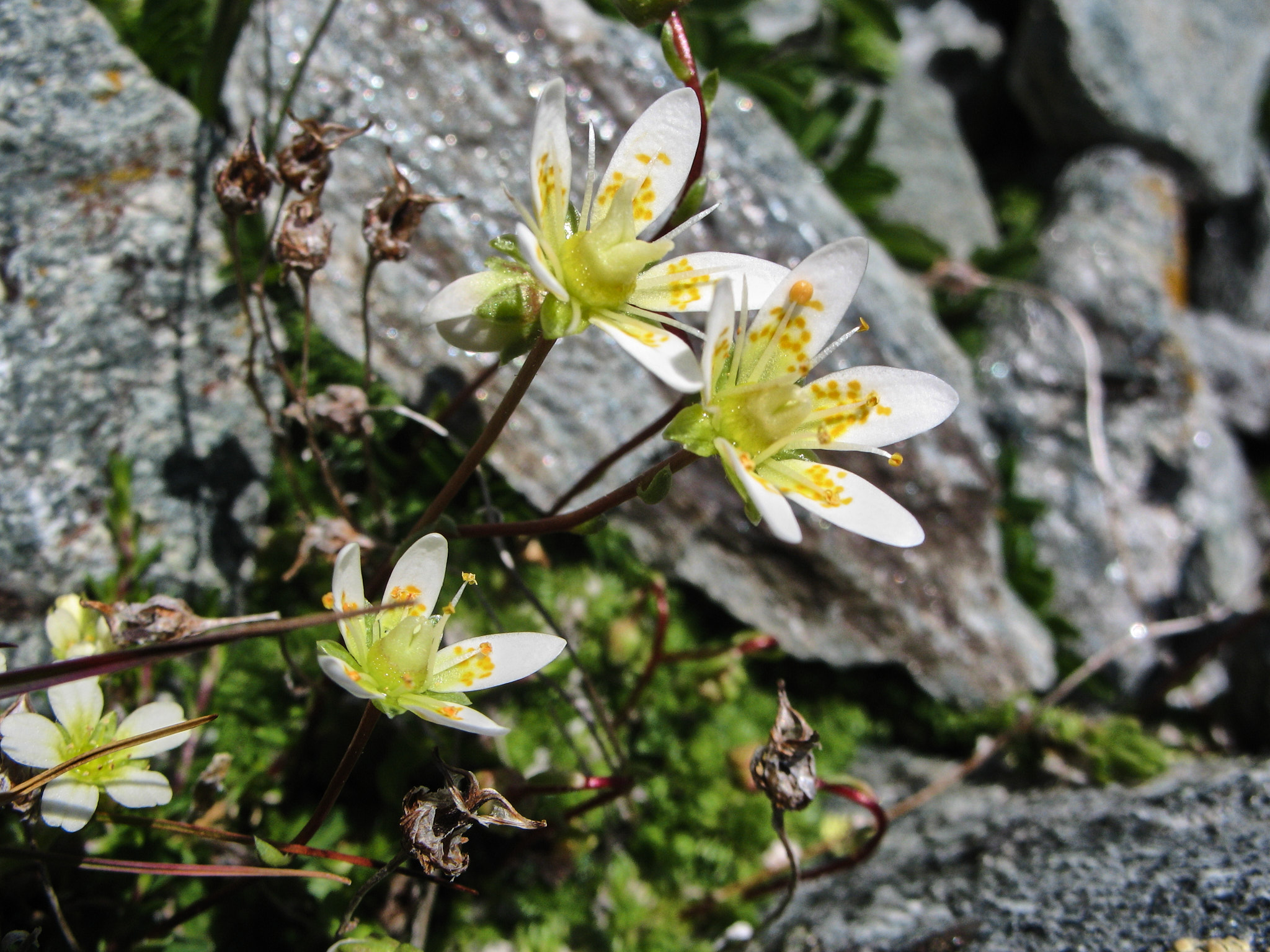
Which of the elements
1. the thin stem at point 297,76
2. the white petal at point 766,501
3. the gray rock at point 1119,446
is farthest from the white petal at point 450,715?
the gray rock at point 1119,446

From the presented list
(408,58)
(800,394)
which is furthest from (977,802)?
(408,58)

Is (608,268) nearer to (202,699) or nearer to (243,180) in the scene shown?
(243,180)

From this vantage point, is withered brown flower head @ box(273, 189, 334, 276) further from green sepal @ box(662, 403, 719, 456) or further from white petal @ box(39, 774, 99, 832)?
white petal @ box(39, 774, 99, 832)

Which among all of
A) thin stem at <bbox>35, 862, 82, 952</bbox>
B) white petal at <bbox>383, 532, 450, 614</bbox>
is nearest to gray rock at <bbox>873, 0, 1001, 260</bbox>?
white petal at <bbox>383, 532, 450, 614</bbox>

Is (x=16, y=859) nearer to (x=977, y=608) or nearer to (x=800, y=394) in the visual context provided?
(x=800, y=394)

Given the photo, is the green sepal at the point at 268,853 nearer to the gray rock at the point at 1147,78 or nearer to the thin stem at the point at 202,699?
the thin stem at the point at 202,699

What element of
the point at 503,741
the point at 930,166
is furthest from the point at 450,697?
the point at 930,166

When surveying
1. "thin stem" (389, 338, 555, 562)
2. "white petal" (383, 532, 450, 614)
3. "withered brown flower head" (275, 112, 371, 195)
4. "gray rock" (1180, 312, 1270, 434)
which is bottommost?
"gray rock" (1180, 312, 1270, 434)

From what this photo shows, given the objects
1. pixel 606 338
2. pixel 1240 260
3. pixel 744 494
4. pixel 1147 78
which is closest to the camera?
pixel 744 494
